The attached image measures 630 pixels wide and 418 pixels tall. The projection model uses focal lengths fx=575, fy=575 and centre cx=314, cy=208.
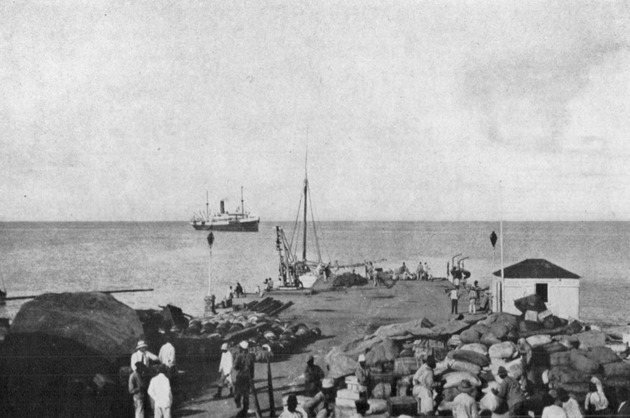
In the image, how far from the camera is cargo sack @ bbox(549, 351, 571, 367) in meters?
15.8

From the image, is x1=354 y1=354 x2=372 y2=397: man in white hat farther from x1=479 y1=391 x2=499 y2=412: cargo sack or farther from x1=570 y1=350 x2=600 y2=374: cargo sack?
x1=570 y1=350 x2=600 y2=374: cargo sack

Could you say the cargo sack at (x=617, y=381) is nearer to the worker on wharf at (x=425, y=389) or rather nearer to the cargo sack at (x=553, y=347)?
the cargo sack at (x=553, y=347)

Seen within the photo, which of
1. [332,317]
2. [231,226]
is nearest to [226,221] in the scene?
[231,226]

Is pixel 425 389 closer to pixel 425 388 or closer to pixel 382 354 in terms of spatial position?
pixel 425 388

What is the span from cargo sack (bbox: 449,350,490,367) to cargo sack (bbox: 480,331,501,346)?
1192 mm

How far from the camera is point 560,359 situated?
1589 cm

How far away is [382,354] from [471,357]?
2.43m

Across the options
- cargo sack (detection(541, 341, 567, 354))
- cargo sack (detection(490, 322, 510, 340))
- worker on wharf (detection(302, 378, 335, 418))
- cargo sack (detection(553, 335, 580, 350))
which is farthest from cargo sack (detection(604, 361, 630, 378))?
worker on wharf (detection(302, 378, 335, 418))

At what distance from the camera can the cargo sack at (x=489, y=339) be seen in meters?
17.2

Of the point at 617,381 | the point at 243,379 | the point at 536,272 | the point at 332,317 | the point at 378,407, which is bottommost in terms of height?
the point at 332,317

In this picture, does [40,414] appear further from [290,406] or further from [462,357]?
[462,357]

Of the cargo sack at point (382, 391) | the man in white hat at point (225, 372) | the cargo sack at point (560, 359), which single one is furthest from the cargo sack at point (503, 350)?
the man in white hat at point (225, 372)

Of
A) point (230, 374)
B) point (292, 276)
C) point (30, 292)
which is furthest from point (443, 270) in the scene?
point (230, 374)

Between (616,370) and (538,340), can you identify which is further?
(538,340)
